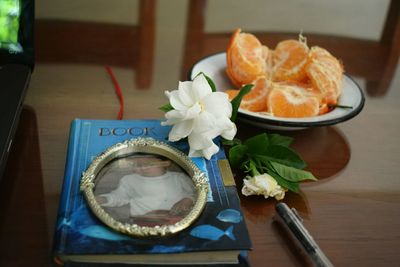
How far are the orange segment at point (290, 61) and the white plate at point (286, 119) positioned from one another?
0.08 m

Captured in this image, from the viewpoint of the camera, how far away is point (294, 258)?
514mm

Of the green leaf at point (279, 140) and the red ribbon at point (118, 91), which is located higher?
the green leaf at point (279, 140)

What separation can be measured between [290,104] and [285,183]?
0.16m

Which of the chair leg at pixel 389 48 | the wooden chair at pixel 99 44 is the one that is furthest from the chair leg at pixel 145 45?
the chair leg at pixel 389 48

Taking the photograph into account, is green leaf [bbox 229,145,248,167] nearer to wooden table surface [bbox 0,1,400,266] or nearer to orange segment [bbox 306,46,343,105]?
wooden table surface [bbox 0,1,400,266]

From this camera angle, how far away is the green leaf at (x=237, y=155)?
2.01 feet

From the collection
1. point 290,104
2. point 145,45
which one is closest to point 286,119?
point 290,104

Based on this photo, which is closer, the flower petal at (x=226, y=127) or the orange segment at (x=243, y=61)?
the flower petal at (x=226, y=127)

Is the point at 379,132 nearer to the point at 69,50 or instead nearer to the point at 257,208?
the point at 257,208

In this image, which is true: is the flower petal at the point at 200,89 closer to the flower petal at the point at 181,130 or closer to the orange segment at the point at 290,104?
the flower petal at the point at 181,130

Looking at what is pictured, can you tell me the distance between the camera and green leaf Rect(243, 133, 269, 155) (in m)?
0.60

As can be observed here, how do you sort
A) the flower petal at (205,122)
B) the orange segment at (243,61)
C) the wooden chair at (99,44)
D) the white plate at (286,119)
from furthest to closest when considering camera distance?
the wooden chair at (99,44) → the orange segment at (243,61) → the white plate at (286,119) → the flower petal at (205,122)

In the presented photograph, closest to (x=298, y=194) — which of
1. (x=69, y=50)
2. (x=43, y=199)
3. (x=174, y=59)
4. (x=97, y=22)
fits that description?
(x=43, y=199)

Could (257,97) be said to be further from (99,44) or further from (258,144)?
(99,44)
